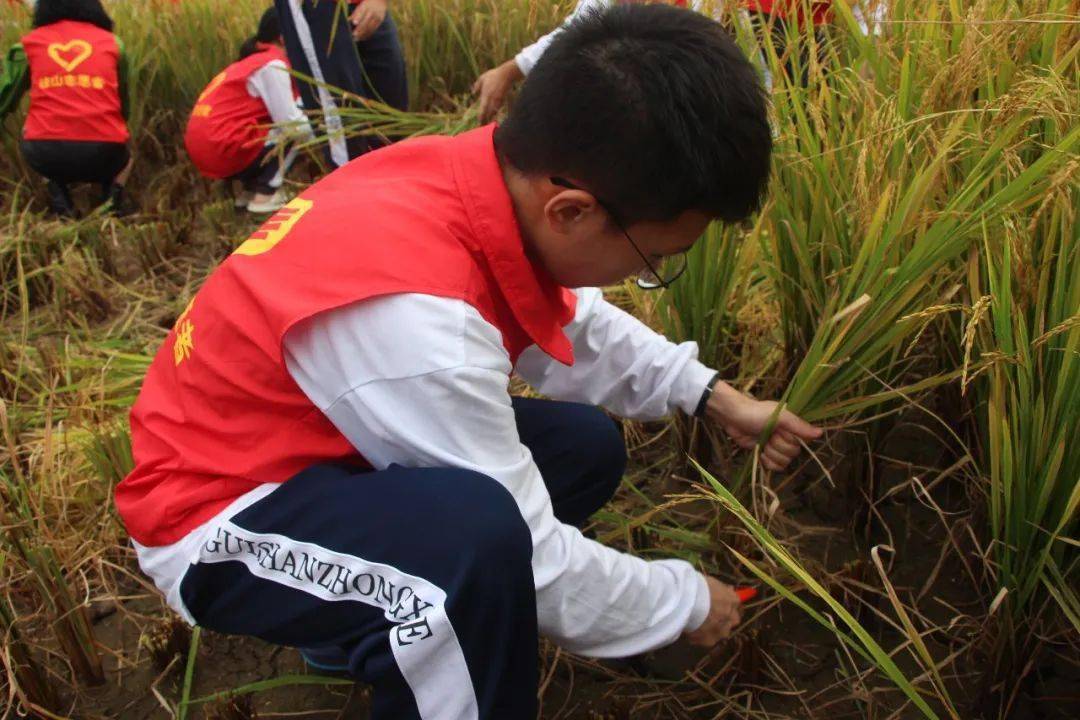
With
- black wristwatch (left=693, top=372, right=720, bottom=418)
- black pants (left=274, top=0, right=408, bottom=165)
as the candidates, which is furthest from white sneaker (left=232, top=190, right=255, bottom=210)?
black wristwatch (left=693, top=372, right=720, bottom=418)

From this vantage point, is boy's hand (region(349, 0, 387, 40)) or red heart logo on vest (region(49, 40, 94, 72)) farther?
red heart logo on vest (region(49, 40, 94, 72))

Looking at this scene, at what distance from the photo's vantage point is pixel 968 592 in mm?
1468

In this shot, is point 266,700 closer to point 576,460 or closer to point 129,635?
point 129,635

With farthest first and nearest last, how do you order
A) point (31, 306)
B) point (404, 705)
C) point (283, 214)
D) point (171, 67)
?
1. point (171, 67)
2. point (31, 306)
3. point (283, 214)
4. point (404, 705)

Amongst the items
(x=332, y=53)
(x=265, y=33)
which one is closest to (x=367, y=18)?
(x=332, y=53)

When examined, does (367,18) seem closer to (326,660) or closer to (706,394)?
(706,394)

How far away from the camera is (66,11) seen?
380cm

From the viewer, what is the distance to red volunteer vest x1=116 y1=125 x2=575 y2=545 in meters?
1.10

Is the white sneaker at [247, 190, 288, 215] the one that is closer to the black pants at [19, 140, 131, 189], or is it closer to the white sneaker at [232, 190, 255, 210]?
the white sneaker at [232, 190, 255, 210]

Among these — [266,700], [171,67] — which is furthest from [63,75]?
[266,700]

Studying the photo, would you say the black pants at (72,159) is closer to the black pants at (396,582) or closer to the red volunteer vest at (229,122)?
the red volunteer vest at (229,122)

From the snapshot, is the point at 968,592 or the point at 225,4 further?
the point at 225,4

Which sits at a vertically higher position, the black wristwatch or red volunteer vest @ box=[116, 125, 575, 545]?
red volunteer vest @ box=[116, 125, 575, 545]

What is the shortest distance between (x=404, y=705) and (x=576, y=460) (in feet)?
1.80
